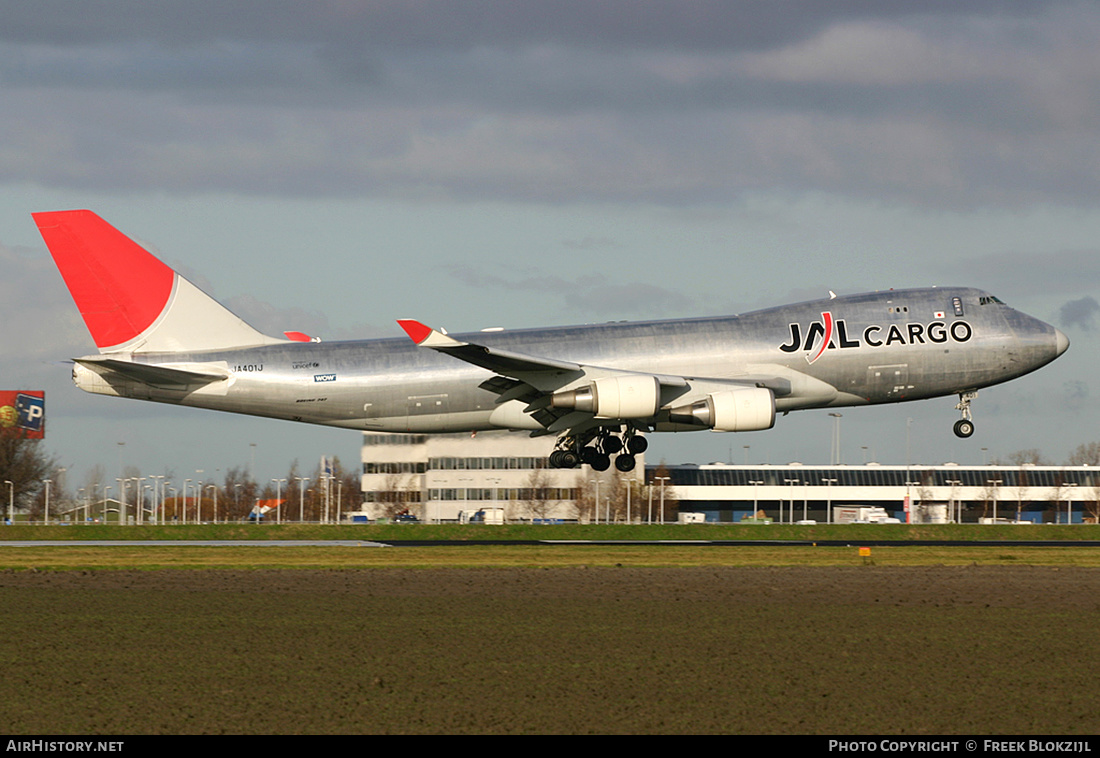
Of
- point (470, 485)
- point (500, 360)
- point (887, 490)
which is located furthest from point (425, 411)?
point (887, 490)

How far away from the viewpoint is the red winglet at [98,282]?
1774 inches

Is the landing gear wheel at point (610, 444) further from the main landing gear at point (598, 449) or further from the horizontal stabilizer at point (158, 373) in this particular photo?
the horizontal stabilizer at point (158, 373)

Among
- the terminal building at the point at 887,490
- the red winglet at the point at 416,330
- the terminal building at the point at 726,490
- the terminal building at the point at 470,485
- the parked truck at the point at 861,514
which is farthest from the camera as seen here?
the terminal building at the point at 887,490

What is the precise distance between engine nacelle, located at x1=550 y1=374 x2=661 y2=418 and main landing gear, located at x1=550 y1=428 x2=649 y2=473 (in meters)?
4.05

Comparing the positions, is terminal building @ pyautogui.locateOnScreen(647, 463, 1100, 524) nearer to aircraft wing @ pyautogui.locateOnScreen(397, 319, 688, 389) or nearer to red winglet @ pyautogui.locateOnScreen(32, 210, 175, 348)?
aircraft wing @ pyautogui.locateOnScreen(397, 319, 688, 389)

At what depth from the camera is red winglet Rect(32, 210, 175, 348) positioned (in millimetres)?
45062

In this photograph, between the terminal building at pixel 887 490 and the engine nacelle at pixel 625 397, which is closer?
the engine nacelle at pixel 625 397

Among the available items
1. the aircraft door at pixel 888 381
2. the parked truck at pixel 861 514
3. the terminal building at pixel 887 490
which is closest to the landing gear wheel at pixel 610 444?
the aircraft door at pixel 888 381

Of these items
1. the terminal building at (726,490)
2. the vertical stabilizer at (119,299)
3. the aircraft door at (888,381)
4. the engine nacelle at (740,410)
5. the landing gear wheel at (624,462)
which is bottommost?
the terminal building at (726,490)

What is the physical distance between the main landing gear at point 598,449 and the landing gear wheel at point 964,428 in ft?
38.3

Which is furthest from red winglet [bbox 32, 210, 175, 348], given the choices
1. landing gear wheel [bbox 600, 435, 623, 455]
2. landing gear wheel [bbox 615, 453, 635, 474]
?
landing gear wheel [bbox 615, 453, 635, 474]

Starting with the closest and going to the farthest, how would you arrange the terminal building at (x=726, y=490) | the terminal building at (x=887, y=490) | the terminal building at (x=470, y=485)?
the terminal building at (x=470, y=485)
the terminal building at (x=726, y=490)
the terminal building at (x=887, y=490)
